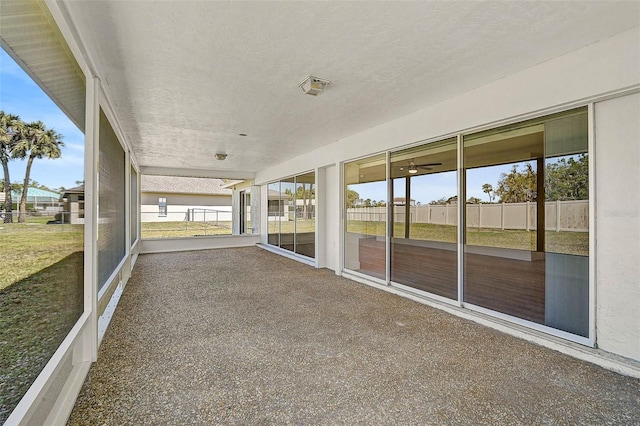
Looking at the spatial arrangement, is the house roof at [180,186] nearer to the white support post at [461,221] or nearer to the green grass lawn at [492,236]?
the green grass lawn at [492,236]

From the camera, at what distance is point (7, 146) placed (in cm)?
139

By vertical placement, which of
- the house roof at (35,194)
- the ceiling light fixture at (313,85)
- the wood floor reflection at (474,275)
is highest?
the ceiling light fixture at (313,85)

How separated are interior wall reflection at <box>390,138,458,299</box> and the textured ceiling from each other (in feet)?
2.42

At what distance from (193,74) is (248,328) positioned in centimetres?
272

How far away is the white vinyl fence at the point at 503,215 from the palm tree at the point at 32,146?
3992 millimetres

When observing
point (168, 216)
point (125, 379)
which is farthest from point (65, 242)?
point (168, 216)

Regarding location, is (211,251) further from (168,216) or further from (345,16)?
(168,216)

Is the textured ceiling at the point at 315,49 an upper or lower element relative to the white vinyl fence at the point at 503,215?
upper

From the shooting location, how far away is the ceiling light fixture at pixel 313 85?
10.1 feet

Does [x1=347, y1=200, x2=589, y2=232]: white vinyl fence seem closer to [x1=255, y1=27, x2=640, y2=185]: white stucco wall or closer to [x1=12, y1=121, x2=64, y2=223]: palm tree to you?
[x1=255, y1=27, x2=640, y2=185]: white stucco wall

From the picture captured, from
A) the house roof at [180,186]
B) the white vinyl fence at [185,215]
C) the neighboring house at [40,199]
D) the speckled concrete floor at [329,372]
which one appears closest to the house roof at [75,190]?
the neighboring house at [40,199]

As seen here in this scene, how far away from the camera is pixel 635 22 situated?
2189mm

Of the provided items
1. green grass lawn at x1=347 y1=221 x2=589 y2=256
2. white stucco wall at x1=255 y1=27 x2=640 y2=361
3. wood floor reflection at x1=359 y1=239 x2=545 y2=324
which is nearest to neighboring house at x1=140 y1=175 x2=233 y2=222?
green grass lawn at x1=347 y1=221 x2=589 y2=256

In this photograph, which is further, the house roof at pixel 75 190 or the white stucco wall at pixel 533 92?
the white stucco wall at pixel 533 92
